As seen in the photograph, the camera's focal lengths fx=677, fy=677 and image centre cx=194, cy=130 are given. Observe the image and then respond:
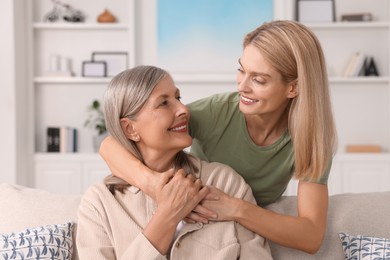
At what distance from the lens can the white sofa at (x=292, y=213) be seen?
90.1 inches

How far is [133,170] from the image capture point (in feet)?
7.18

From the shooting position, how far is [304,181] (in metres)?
2.19

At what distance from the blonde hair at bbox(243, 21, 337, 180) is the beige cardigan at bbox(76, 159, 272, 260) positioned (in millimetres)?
290

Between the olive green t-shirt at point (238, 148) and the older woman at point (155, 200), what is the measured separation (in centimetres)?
15

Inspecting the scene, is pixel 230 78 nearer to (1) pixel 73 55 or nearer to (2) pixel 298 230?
(1) pixel 73 55

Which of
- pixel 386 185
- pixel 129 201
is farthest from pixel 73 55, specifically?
pixel 129 201

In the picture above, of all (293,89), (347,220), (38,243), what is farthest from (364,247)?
(38,243)

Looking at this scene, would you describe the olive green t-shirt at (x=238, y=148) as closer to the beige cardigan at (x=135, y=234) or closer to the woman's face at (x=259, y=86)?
the woman's face at (x=259, y=86)

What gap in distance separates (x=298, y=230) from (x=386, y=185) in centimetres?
345

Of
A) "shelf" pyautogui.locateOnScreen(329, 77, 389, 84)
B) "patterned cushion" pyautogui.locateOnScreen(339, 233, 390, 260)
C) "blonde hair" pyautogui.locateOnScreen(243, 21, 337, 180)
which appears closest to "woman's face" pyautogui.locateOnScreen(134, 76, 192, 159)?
"blonde hair" pyautogui.locateOnScreen(243, 21, 337, 180)

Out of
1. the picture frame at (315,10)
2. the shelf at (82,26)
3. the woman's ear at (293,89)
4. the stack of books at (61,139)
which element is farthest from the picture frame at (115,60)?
the woman's ear at (293,89)

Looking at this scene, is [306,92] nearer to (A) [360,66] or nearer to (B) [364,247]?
(B) [364,247]

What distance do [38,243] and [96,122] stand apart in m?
3.58

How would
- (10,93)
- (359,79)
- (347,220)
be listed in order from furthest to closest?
(359,79), (10,93), (347,220)
